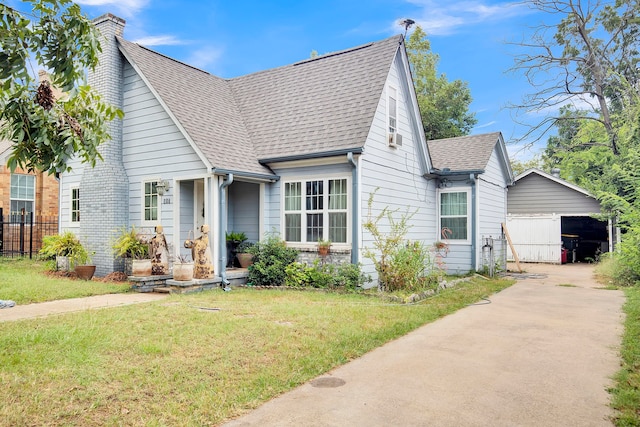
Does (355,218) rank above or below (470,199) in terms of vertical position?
Answer: below

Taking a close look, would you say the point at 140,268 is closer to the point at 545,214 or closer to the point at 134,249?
the point at 134,249

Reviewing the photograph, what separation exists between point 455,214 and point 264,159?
6.70 metres

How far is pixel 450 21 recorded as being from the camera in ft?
64.3

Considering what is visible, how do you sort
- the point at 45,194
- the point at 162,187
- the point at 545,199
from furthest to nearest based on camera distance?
the point at 545,199, the point at 45,194, the point at 162,187

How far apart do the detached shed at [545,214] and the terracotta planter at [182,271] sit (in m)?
16.4

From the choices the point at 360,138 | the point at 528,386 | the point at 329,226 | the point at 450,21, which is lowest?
the point at 528,386

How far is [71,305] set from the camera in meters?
8.18

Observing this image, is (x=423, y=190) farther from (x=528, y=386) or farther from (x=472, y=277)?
(x=528, y=386)

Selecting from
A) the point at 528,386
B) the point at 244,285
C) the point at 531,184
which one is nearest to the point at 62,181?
the point at 244,285

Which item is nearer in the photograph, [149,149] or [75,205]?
[149,149]

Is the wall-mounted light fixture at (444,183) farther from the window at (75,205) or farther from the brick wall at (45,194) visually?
the brick wall at (45,194)

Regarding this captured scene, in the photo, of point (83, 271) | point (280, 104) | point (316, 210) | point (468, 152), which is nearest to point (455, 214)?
point (468, 152)

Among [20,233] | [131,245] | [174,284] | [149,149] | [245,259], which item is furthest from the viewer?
[20,233]

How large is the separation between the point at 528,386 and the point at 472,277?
9124 millimetres
